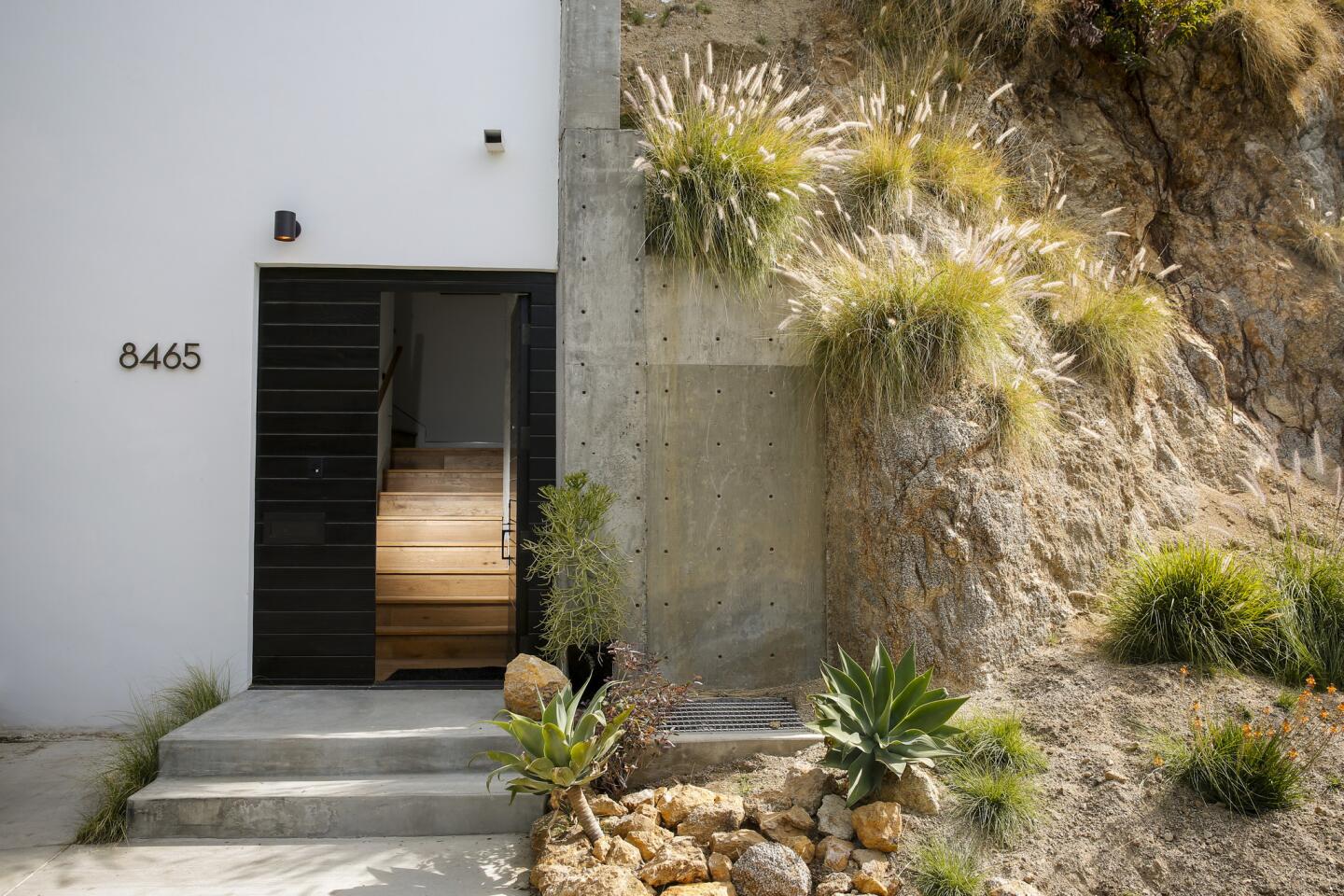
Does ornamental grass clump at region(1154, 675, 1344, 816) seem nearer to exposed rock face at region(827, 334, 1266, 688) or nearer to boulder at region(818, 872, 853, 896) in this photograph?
exposed rock face at region(827, 334, 1266, 688)

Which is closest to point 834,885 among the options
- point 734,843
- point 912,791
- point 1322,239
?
point 734,843

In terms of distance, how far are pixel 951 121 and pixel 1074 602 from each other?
3769 mm

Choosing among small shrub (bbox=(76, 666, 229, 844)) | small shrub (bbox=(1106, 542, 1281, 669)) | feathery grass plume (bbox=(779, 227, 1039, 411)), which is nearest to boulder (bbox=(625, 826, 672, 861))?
small shrub (bbox=(76, 666, 229, 844))

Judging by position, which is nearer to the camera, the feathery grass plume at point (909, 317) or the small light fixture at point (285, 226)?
the feathery grass plume at point (909, 317)

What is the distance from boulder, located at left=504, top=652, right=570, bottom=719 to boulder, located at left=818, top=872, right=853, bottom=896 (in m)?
1.70

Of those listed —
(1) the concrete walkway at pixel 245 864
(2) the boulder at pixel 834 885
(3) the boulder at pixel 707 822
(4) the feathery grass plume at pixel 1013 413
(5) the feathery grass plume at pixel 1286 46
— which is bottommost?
(1) the concrete walkway at pixel 245 864

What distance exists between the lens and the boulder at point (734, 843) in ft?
12.9

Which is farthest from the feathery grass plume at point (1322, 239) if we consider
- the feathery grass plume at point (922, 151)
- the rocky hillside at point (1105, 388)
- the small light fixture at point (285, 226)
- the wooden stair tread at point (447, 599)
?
the small light fixture at point (285, 226)

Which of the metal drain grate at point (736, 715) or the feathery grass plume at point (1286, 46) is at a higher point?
the feathery grass plume at point (1286, 46)

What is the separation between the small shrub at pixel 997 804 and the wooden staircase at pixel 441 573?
378 cm

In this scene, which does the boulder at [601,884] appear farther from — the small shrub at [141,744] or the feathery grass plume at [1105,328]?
the feathery grass plume at [1105,328]

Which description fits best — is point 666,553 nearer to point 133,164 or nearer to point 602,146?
point 602,146

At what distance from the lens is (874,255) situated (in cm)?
590

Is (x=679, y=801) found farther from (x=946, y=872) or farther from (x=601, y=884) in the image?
(x=946, y=872)
